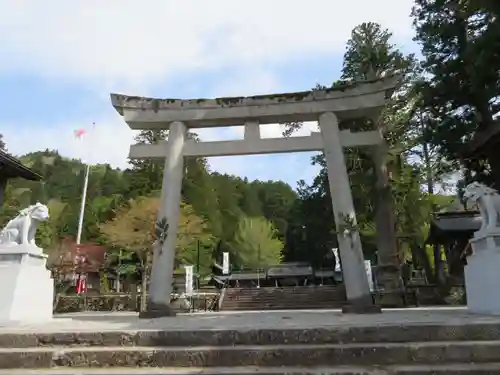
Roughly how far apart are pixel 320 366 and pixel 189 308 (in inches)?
592

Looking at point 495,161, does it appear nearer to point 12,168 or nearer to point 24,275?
point 24,275

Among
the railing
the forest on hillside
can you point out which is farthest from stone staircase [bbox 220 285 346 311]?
the forest on hillside

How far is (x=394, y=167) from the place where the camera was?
60.2 feet

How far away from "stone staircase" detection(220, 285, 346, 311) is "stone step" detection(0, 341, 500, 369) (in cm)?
1605

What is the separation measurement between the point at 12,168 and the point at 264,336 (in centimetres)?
1145

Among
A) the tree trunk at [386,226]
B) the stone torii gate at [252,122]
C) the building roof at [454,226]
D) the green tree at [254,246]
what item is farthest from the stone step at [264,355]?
the green tree at [254,246]

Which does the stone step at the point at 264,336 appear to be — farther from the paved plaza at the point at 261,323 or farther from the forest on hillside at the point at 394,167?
the forest on hillside at the point at 394,167

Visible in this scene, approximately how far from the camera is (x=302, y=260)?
45406mm

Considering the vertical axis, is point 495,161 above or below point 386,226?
above

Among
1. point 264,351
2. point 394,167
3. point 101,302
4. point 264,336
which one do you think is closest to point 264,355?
point 264,351

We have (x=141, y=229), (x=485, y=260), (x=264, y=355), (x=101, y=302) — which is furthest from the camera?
(x=141, y=229)

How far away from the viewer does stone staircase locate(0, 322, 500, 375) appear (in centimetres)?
461

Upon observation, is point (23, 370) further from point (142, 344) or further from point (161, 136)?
point (161, 136)

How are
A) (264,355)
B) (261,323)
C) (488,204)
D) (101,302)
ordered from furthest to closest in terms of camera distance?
1. (101,302)
2. (488,204)
3. (261,323)
4. (264,355)
